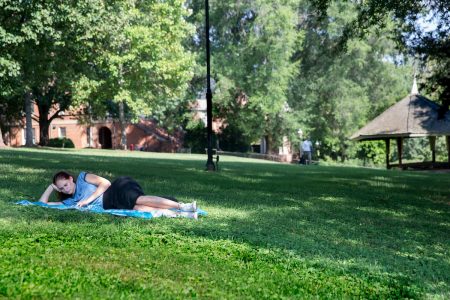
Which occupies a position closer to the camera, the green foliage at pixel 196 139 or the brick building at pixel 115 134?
the green foliage at pixel 196 139

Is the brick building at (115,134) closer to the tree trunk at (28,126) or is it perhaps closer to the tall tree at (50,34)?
the tree trunk at (28,126)

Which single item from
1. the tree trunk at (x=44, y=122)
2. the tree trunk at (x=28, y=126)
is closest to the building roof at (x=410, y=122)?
the tree trunk at (x=28, y=126)

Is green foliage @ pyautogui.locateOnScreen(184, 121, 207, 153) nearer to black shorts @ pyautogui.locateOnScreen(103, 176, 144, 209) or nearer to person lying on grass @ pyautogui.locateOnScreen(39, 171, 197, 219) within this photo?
person lying on grass @ pyautogui.locateOnScreen(39, 171, 197, 219)

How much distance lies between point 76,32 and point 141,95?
55.0 ft

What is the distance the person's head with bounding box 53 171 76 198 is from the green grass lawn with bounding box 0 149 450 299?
23.1 inches

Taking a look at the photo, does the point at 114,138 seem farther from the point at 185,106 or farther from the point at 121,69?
the point at 121,69

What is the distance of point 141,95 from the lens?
126ft

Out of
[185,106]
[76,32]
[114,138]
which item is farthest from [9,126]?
[76,32]

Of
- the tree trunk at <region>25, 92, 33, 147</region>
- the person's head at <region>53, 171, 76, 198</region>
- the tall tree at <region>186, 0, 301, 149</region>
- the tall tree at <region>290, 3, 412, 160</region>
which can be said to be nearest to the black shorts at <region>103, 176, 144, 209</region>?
the person's head at <region>53, 171, 76, 198</region>

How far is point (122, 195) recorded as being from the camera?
9508mm

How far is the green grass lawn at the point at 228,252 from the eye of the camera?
5.41m

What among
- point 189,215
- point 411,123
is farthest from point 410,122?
point 189,215

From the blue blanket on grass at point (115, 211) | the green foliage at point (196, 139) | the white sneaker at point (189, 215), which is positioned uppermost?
the green foliage at point (196, 139)

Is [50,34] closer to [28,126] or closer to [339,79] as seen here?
Answer: [28,126]
